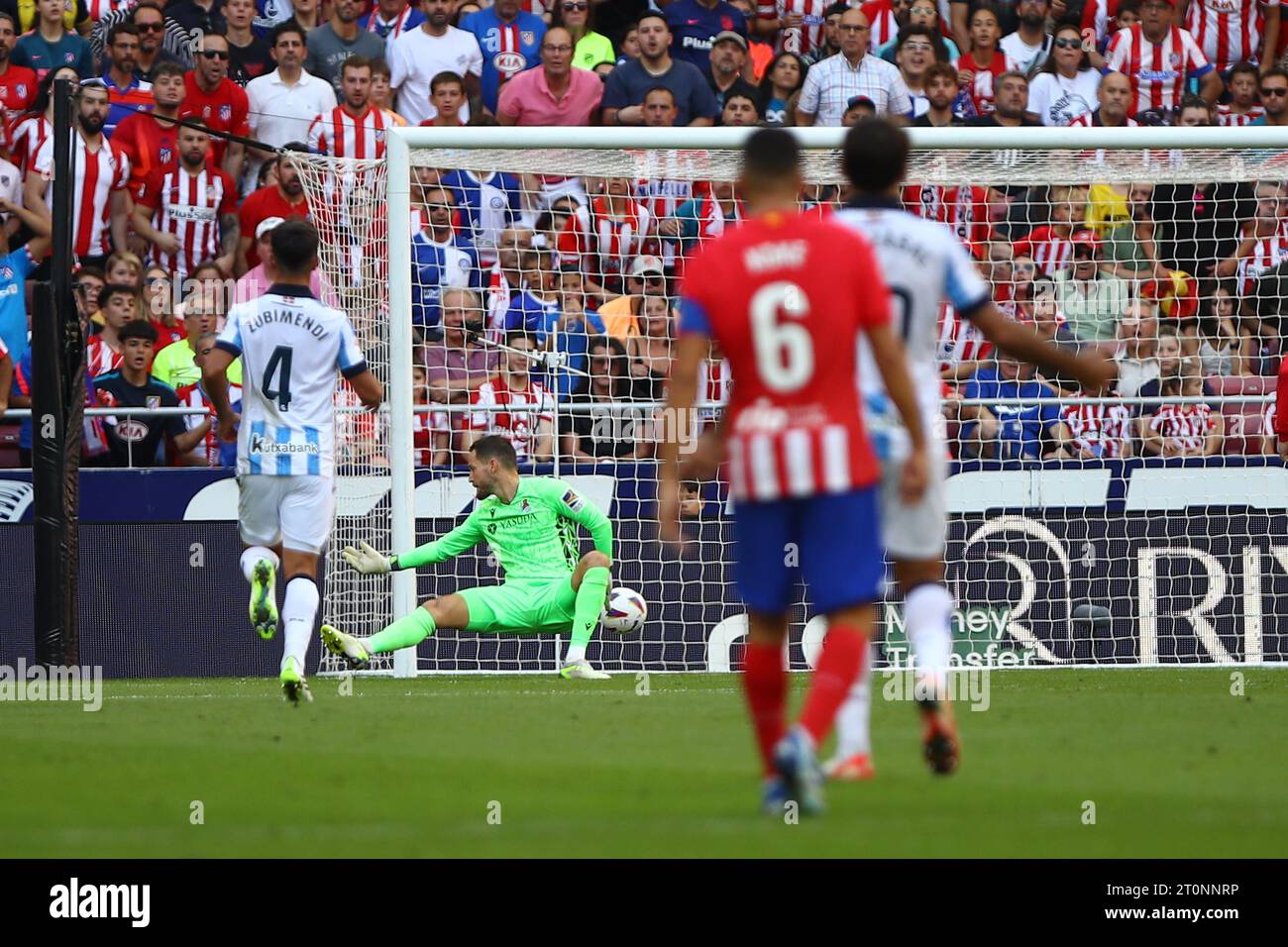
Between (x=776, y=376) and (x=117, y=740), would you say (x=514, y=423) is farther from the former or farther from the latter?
(x=776, y=376)

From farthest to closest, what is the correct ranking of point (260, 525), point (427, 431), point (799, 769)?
→ point (427, 431) < point (260, 525) < point (799, 769)

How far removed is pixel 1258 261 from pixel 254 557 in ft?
27.8

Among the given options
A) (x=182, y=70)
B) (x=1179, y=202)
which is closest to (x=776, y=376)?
(x=1179, y=202)

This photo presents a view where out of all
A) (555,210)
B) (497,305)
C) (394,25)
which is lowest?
(497,305)

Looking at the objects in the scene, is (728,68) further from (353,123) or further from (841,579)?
(841,579)

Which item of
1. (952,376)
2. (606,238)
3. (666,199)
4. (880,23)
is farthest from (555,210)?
(880,23)

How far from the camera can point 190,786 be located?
21.4 feet

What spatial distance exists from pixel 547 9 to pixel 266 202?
4.32 metres

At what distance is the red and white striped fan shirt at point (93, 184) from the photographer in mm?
15555

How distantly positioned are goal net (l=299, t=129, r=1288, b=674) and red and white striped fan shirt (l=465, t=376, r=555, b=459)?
2cm

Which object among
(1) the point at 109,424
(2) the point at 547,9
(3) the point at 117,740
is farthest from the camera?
(2) the point at 547,9

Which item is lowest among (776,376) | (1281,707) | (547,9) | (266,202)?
(1281,707)

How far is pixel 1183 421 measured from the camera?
14703 mm

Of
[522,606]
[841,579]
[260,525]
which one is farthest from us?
[522,606]
